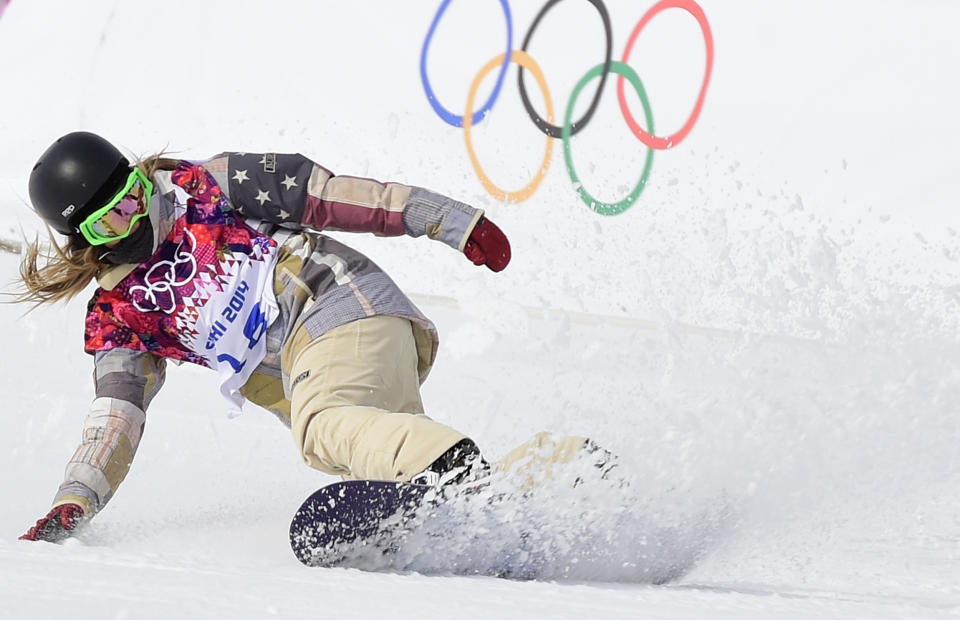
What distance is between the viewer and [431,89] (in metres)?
4.00

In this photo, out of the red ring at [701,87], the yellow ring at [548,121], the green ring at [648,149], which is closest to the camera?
the red ring at [701,87]

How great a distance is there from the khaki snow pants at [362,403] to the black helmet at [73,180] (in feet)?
1.25

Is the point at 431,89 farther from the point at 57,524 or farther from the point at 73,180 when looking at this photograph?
the point at 57,524

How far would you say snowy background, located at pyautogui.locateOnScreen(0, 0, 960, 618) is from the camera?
57.2 inches

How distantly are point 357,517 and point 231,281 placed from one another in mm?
564

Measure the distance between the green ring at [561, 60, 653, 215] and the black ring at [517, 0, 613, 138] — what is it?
2 centimetres

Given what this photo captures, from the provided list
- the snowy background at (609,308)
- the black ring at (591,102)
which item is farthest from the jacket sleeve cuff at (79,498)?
the black ring at (591,102)

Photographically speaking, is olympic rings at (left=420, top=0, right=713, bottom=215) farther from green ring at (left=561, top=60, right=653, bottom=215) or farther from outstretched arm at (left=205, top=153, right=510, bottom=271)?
outstretched arm at (left=205, top=153, right=510, bottom=271)

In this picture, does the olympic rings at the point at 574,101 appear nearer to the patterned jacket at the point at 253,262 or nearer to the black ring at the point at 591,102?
the black ring at the point at 591,102

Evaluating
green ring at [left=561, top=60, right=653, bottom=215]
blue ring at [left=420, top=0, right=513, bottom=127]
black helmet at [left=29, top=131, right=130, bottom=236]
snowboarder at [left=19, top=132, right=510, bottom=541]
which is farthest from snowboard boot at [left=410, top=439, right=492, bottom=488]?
blue ring at [left=420, top=0, right=513, bottom=127]

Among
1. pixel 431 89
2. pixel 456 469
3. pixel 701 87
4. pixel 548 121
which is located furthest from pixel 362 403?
pixel 431 89

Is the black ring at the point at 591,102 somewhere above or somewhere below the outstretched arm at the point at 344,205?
above

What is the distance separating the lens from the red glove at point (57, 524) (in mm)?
1616

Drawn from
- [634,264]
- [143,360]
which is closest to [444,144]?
[634,264]
